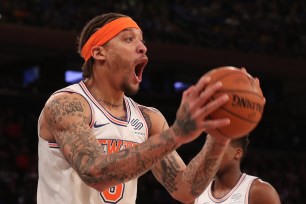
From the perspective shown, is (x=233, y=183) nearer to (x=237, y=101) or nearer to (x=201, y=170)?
(x=201, y=170)

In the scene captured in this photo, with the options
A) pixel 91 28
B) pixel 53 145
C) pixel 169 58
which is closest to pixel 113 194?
pixel 53 145

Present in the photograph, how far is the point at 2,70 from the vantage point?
586 inches

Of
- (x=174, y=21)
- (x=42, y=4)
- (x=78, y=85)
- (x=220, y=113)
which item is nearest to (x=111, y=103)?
(x=78, y=85)

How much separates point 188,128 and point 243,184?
2520 mm

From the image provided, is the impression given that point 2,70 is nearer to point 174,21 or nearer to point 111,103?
point 174,21

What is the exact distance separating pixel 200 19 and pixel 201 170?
11.1 meters

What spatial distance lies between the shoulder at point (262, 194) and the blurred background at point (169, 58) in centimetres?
611

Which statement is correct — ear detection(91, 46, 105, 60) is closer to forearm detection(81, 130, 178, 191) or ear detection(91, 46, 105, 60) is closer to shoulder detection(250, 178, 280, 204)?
forearm detection(81, 130, 178, 191)

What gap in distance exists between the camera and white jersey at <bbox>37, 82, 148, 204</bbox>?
2.77 meters

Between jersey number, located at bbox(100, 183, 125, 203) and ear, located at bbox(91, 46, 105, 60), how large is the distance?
658 mm

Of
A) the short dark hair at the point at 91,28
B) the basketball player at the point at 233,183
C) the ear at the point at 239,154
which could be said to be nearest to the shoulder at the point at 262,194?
the basketball player at the point at 233,183

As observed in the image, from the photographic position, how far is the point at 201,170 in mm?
2705

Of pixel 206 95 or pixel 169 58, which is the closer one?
pixel 206 95

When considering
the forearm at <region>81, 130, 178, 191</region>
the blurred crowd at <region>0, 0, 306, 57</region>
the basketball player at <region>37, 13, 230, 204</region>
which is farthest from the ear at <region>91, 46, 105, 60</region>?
the blurred crowd at <region>0, 0, 306, 57</region>
